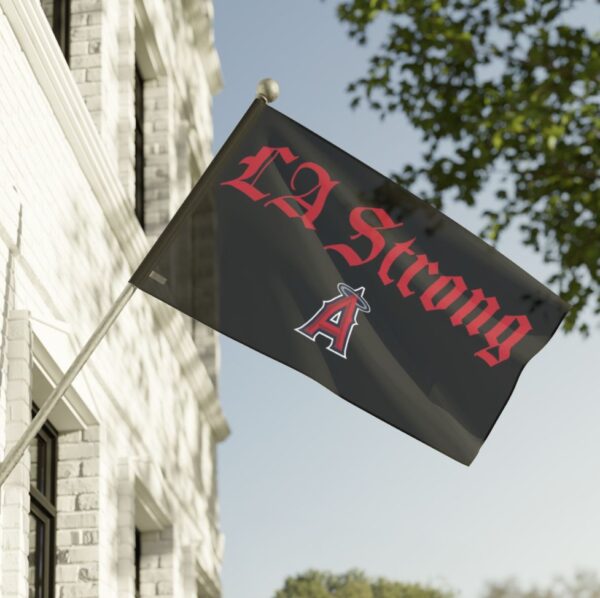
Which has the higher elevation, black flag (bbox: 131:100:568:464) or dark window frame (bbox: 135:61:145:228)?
dark window frame (bbox: 135:61:145:228)

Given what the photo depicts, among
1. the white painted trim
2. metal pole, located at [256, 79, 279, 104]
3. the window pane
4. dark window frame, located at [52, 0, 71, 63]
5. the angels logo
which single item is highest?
dark window frame, located at [52, 0, 71, 63]

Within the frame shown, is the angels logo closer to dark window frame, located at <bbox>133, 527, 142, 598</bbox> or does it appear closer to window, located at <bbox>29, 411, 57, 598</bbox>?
window, located at <bbox>29, 411, 57, 598</bbox>

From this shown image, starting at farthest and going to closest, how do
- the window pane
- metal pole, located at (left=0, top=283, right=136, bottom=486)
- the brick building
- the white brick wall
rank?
the window pane < the brick building < the white brick wall < metal pole, located at (left=0, top=283, right=136, bottom=486)

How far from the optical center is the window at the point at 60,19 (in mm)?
9359

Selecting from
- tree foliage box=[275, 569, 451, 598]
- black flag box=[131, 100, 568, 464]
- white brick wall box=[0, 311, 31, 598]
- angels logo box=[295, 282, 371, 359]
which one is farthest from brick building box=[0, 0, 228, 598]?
tree foliage box=[275, 569, 451, 598]

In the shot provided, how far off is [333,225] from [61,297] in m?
2.56

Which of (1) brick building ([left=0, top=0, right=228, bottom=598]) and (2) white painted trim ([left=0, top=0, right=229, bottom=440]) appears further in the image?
(2) white painted trim ([left=0, top=0, right=229, bottom=440])

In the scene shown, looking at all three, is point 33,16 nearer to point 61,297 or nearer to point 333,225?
point 61,297

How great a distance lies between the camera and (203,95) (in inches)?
601

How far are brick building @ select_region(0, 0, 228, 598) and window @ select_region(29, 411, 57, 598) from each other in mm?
13

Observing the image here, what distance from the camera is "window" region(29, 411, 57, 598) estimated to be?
24.8 feet

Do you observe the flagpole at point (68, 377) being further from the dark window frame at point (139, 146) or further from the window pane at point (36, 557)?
the dark window frame at point (139, 146)

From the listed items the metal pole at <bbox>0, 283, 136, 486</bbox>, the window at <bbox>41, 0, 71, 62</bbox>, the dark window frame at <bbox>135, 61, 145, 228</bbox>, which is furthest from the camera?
the dark window frame at <bbox>135, 61, 145, 228</bbox>

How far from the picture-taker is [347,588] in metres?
106
